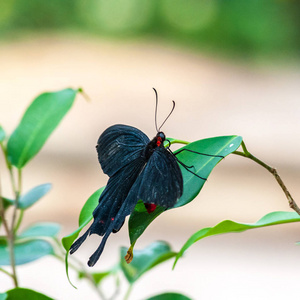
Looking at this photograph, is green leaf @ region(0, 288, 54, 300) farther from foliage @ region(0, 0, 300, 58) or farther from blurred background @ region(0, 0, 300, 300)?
foliage @ region(0, 0, 300, 58)

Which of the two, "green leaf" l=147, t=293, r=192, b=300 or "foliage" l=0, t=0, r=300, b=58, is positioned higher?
"foliage" l=0, t=0, r=300, b=58

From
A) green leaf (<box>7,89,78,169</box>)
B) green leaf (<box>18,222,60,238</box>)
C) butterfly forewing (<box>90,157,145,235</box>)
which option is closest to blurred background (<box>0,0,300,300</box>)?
green leaf (<box>18,222,60,238</box>)

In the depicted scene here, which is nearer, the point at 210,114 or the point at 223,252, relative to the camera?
the point at 223,252

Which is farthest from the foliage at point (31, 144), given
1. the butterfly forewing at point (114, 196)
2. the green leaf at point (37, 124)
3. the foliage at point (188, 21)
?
the foliage at point (188, 21)

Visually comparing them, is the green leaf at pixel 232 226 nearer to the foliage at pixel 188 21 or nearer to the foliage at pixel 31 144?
the foliage at pixel 31 144

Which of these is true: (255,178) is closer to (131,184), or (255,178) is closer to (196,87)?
(196,87)

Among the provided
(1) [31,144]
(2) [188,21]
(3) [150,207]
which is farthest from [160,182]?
(2) [188,21]

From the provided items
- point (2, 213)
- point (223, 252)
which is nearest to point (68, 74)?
point (223, 252)

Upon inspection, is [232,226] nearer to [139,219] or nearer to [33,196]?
[139,219]
